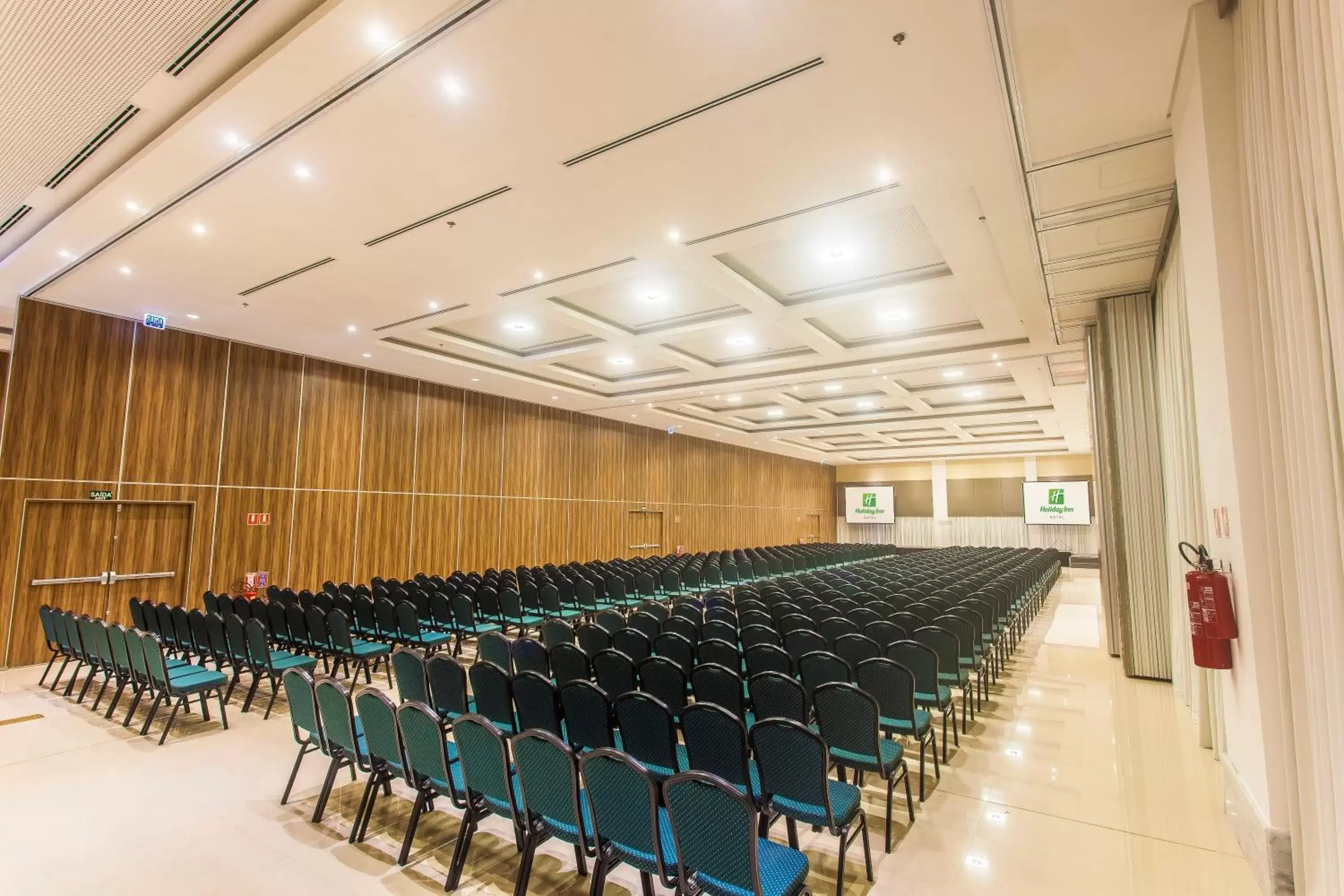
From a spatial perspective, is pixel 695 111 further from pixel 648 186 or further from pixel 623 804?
pixel 623 804

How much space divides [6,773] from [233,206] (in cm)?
484

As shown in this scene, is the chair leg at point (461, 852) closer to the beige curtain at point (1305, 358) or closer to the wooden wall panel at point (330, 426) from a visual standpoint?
the beige curtain at point (1305, 358)

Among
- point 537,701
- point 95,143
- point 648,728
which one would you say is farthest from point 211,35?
point 648,728

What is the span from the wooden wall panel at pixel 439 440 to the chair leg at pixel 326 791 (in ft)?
30.7

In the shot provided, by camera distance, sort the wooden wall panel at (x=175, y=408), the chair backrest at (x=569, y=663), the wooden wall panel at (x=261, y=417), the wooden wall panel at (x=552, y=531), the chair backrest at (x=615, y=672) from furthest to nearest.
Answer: the wooden wall panel at (x=552, y=531), the wooden wall panel at (x=261, y=417), the wooden wall panel at (x=175, y=408), the chair backrest at (x=569, y=663), the chair backrest at (x=615, y=672)

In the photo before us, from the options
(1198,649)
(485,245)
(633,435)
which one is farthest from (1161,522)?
(633,435)

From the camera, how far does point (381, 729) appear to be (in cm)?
350

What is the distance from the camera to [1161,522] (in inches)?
292

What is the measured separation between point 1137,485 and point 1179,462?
209 centimetres

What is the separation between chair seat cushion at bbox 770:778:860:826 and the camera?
296 cm

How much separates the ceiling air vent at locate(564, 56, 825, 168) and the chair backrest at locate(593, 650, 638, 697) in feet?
12.6

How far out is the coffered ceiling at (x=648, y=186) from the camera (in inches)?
145

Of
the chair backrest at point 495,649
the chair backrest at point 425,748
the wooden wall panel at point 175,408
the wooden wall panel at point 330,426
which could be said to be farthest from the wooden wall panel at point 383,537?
the chair backrest at point 425,748

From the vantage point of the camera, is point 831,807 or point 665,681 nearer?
point 831,807
